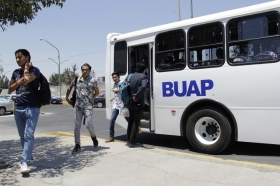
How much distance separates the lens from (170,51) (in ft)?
22.2

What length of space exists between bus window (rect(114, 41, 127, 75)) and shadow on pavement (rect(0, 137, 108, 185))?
2248 millimetres

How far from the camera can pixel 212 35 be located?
20.0 ft

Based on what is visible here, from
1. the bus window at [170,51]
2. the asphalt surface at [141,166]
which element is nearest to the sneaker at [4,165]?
the asphalt surface at [141,166]

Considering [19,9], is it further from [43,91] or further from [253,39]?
[253,39]

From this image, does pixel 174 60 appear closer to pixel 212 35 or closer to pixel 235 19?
pixel 212 35

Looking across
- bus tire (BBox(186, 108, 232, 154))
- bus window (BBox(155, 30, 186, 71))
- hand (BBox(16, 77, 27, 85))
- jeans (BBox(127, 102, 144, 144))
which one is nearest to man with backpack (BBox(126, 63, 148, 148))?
jeans (BBox(127, 102, 144, 144))

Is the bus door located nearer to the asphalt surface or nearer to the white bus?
the white bus

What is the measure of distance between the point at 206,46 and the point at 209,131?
1805 millimetres

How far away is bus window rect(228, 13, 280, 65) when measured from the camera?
5343mm

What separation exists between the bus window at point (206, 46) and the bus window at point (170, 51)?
0.75 feet

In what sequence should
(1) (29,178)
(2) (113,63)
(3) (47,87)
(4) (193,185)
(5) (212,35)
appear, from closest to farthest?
(4) (193,185) < (1) (29,178) < (3) (47,87) < (5) (212,35) < (2) (113,63)

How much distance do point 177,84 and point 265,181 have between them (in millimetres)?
2884

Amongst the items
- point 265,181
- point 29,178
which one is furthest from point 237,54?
point 29,178

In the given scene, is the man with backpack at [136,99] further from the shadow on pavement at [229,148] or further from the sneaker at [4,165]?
the sneaker at [4,165]
